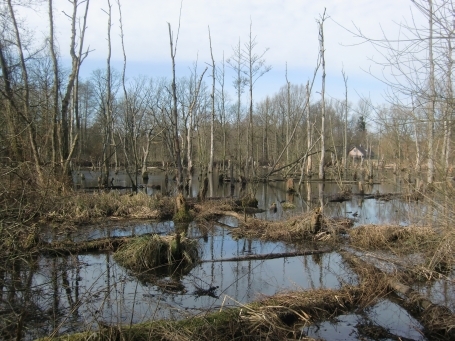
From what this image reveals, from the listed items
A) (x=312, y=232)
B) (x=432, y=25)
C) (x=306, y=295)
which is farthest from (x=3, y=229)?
(x=312, y=232)

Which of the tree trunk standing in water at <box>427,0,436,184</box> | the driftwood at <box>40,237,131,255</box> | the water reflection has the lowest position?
the water reflection

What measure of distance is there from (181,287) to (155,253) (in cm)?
153

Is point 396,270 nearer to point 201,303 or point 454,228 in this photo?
point 454,228

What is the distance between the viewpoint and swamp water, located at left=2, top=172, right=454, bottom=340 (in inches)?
216

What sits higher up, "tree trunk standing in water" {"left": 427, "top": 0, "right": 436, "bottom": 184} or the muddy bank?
"tree trunk standing in water" {"left": 427, "top": 0, "right": 436, "bottom": 184}

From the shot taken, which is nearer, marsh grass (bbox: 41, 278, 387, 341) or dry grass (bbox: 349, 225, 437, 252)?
marsh grass (bbox: 41, 278, 387, 341)

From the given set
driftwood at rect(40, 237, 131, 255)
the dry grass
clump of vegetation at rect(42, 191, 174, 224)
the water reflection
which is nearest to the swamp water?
the water reflection

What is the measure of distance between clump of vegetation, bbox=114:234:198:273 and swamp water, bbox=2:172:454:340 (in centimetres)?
25

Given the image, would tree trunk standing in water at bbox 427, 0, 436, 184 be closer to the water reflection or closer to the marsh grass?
the marsh grass

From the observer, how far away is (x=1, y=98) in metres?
10.3

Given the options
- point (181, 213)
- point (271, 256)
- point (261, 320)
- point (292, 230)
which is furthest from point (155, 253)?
point (181, 213)

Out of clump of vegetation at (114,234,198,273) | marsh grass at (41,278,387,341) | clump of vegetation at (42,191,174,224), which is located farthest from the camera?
clump of vegetation at (42,191,174,224)

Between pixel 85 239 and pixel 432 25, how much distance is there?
366 inches

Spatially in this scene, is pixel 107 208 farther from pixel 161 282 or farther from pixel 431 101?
pixel 431 101
